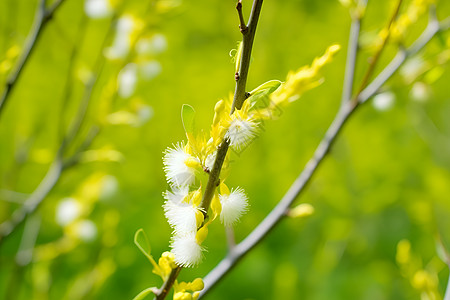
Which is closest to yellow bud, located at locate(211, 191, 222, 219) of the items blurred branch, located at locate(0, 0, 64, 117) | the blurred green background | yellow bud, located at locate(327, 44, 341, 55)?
yellow bud, located at locate(327, 44, 341, 55)

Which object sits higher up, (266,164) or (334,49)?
(334,49)

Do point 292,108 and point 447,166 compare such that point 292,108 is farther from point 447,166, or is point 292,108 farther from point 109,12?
point 109,12

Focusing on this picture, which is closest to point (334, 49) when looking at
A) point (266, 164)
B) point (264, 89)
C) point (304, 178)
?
point (264, 89)

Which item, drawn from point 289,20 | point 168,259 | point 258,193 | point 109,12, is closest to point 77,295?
point 109,12

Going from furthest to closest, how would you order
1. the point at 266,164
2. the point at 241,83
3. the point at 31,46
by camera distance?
1. the point at 266,164
2. the point at 31,46
3. the point at 241,83

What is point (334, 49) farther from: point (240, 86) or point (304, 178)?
point (304, 178)

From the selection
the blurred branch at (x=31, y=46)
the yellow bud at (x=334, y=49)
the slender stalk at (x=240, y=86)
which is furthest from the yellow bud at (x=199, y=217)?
the blurred branch at (x=31, y=46)

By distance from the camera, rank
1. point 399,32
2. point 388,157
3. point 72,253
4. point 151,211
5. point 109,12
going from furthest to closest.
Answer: point 388,157
point 151,211
point 72,253
point 109,12
point 399,32

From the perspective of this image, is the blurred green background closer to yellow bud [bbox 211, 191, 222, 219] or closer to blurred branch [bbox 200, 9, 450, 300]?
blurred branch [bbox 200, 9, 450, 300]
